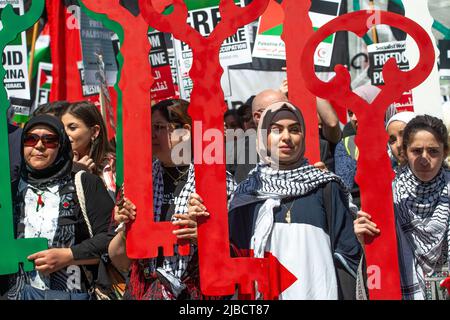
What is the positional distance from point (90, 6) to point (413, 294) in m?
2.05

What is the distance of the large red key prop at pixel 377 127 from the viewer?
4.51 m

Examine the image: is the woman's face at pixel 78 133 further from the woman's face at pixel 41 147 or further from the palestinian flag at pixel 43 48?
the palestinian flag at pixel 43 48

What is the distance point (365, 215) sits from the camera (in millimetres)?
4516

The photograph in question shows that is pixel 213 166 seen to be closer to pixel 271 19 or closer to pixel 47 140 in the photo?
pixel 47 140

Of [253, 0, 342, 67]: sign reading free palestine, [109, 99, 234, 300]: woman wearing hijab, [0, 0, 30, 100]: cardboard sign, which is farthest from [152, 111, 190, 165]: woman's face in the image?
[0, 0, 30, 100]: cardboard sign

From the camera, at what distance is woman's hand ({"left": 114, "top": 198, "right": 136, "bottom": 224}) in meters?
4.95

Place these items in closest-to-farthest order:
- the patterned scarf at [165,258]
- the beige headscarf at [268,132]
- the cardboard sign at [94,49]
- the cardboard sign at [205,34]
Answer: the beige headscarf at [268,132]
the patterned scarf at [165,258]
the cardboard sign at [205,34]
the cardboard sign at [94,49]

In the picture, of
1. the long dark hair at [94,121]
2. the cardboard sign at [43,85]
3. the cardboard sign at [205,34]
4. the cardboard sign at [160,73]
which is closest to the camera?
the long dark hair at [94,121]

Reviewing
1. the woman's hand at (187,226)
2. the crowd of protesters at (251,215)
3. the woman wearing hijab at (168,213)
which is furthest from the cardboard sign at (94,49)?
the woman's hand at (187,226)

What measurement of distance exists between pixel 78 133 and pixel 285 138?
1871 mm

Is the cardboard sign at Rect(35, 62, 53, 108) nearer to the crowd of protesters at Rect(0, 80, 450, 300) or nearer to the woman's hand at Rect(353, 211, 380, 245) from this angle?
the crowd of protesters at Rect(0, 80, 450, 300)

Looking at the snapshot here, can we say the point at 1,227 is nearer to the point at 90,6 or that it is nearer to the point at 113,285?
the point at 113,285

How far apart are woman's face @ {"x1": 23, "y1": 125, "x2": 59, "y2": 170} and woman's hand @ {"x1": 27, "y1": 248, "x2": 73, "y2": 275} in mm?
446
